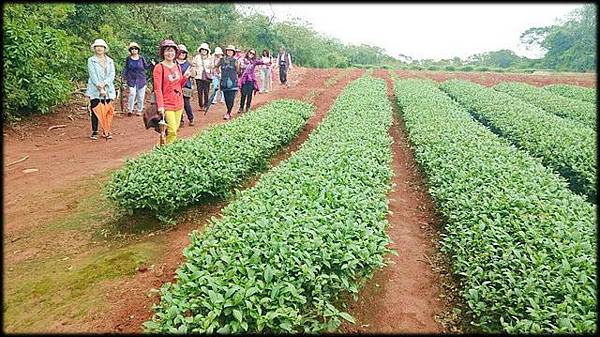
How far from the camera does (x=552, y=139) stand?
8.29 m

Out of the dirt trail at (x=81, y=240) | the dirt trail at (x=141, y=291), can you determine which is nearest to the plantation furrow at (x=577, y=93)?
the dirt trail at (x=81, y=240)

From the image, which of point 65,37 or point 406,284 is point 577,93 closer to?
point 406,284

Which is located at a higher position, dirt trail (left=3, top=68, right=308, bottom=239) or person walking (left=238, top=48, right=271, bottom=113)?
person walking (left=238, top=48, right=271, bottom=113)

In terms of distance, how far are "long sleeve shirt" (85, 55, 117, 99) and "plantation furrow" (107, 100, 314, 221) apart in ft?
8.05

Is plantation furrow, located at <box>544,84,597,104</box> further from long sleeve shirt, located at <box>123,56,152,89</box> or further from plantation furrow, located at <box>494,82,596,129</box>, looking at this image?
long sleeve shirt, located at <box>123,56,152,89</box>

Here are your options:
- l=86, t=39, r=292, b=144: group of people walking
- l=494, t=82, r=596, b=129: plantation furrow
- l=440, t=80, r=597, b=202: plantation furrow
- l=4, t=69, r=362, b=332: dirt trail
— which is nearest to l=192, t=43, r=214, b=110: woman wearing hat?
l=86, t=39, r=292, b=144: group of people walking

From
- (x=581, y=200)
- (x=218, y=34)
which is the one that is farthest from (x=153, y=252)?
(x=218, y=34)

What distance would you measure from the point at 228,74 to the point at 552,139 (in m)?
7.11

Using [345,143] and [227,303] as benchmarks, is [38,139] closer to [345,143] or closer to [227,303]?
[345,143]

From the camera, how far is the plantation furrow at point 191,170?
473cm

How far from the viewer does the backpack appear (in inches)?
415

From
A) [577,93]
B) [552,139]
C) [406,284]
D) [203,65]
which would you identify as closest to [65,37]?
[203,65]

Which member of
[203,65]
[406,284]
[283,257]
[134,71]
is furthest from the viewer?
[203,65]

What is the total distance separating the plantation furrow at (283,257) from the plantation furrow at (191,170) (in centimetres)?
84
